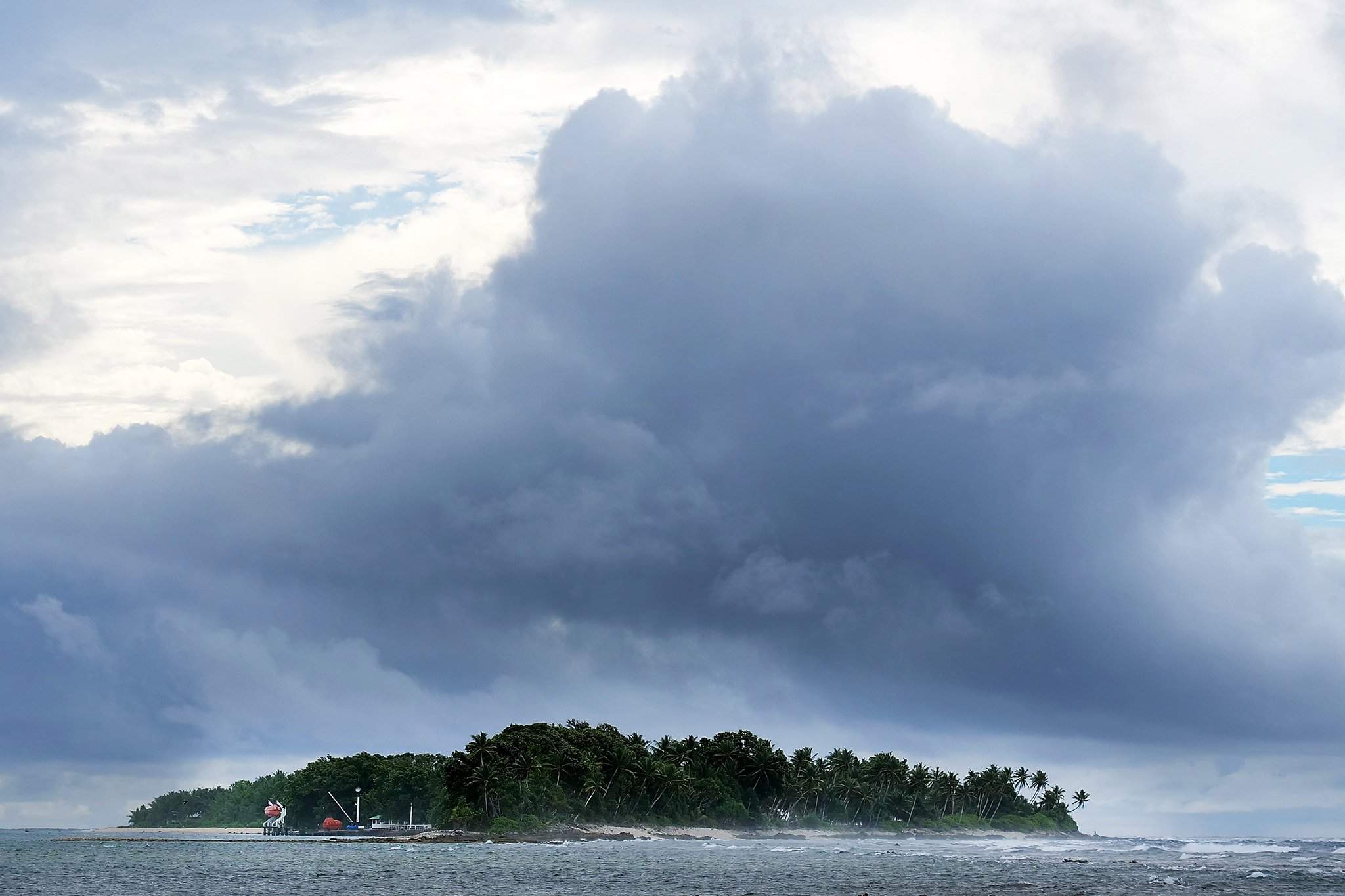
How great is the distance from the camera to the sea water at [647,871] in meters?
83.4

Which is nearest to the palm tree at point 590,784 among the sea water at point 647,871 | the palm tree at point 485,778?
the palm tree at point 485,778

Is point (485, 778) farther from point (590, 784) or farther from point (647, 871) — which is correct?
point (647, 871)

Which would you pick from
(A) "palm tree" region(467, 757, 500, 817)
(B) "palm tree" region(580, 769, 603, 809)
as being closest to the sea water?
(A) "palm tree" region(467, 757, 500, 817)

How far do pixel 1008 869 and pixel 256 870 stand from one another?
65564 mm

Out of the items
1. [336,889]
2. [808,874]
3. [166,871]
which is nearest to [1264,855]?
[808,874]

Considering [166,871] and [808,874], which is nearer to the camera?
[808,874]

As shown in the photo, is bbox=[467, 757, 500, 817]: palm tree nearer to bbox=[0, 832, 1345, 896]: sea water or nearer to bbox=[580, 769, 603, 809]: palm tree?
bbox=[0, 832, 1345, 896]: sea water

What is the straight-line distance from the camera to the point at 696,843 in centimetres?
18412

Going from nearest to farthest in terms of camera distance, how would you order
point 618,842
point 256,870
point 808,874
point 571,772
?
point 808,874 < point 256,870 < point 618,842 < point 571,772

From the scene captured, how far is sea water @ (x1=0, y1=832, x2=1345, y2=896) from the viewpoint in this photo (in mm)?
83438

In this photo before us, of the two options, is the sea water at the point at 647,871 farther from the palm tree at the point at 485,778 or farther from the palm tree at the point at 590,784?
the palm tree at the point at 590,784

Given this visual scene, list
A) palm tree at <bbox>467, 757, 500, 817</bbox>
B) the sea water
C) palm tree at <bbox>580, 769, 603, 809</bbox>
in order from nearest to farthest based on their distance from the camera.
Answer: the sea water, palm tree at <bbox>467, 757, 500, 817</bbox>, palm tree at <bbox>580, 769, 603, 809</bbox>

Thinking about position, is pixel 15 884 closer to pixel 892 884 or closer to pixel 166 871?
pixel 166 871

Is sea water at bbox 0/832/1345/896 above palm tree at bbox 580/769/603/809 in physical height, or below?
below
